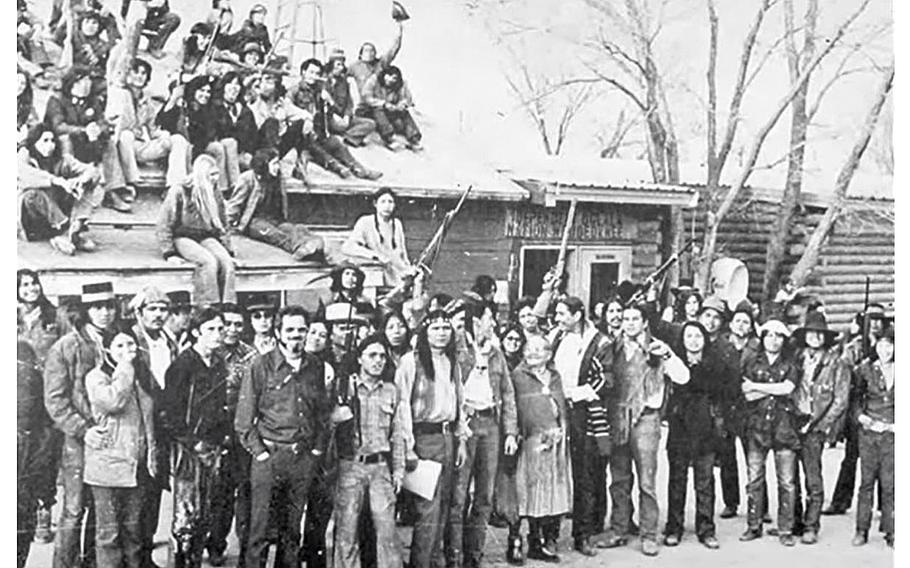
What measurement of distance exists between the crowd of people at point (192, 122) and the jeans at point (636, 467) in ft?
3.74

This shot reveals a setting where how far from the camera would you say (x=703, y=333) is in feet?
12.5

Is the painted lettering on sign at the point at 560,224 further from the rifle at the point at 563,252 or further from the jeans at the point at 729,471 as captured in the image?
the jeans at the point at 729,471

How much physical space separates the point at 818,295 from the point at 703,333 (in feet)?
1.57

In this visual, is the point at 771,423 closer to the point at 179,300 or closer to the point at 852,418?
the point at 852,418

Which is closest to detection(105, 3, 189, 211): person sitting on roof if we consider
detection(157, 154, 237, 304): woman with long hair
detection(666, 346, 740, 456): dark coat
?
detection(157, 154, 237, 304): woman with long hair

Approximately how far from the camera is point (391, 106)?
11.6 feet

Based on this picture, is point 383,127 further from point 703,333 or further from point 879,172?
point 879,172

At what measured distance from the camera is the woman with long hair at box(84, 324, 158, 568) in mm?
3137

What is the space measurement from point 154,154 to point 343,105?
0.58 meters

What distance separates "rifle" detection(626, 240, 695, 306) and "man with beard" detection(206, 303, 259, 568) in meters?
1.23

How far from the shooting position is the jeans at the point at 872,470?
3.91 m

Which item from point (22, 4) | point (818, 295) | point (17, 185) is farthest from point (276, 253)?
point (818, 295)

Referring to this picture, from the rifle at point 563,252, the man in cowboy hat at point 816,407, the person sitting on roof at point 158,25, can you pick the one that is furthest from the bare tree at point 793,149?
the person sitting on roof at point 158,25

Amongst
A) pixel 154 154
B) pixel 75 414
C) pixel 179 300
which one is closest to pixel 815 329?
pixel 179 300
